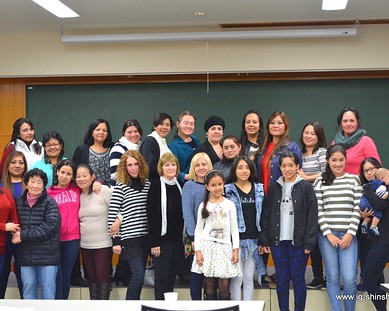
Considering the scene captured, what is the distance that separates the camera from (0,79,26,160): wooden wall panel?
8.45 metres

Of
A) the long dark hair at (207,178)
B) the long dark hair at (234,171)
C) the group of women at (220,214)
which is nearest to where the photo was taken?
the long dark hair at (207,178)

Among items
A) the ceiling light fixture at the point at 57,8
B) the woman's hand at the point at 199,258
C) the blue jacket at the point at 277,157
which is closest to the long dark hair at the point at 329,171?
the blue jacket at the point at 277,157

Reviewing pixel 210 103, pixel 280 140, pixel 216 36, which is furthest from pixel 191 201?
pixel 210 103

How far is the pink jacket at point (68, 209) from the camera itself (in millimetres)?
5609

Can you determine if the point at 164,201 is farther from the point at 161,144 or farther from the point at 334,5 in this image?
the point at 334,5

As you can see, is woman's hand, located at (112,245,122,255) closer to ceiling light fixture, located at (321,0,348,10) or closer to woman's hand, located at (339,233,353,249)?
woman's hand, located at (339,233,353,249)

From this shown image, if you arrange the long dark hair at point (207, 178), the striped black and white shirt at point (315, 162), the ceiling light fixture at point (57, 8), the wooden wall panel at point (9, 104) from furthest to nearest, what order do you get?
1. the wooden wall panel at point (9, 104)
2. the ceiling light fixture at point (57, 8)
3. the striped black and white shirt at point (315, 162)
4. the long dark hair at point (207, 178)

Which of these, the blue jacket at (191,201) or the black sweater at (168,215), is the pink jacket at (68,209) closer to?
the black sweater at (168,215)

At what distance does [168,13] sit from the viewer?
24.0ft

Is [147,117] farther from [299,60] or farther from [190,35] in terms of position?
[299,60]

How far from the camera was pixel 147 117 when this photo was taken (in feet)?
27.5

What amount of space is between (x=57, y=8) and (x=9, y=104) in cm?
203

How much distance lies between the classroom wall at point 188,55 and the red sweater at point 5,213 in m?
3.08

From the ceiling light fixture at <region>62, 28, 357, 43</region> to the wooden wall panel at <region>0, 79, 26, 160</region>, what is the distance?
1041mm
